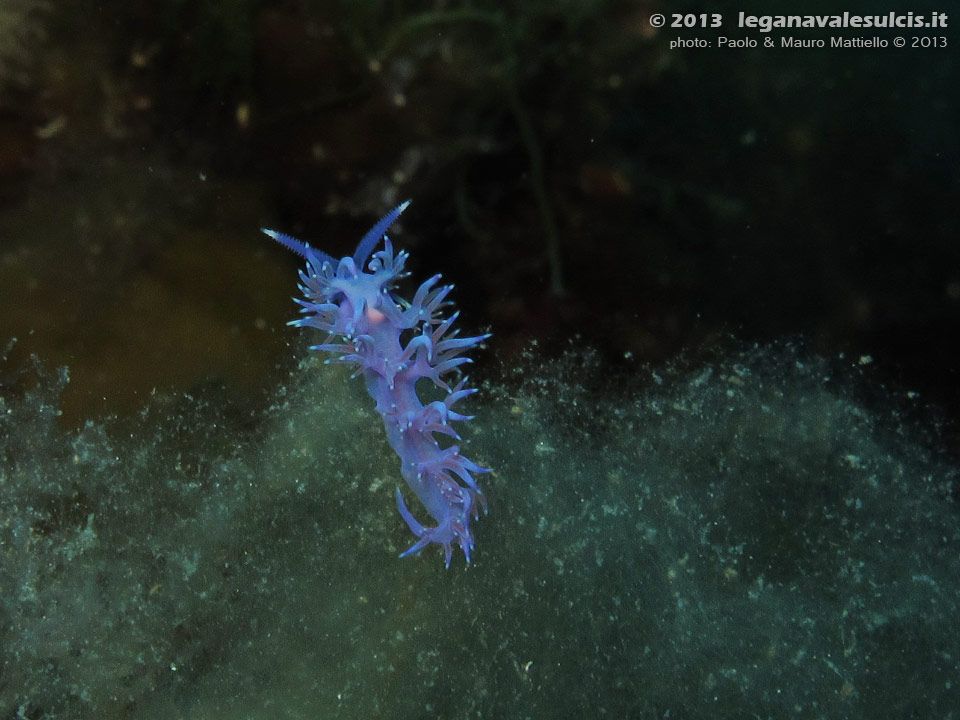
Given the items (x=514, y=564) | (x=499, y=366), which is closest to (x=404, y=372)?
(x=499, y=366)

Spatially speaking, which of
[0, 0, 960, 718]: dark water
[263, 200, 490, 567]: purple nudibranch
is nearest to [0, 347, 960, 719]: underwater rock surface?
[0, 0, 960, 718]: dark water

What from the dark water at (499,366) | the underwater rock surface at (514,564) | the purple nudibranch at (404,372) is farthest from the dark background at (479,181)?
the purple nudibranch at (404,372)

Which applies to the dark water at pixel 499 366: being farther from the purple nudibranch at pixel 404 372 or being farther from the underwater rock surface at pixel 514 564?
the purple nudibranch at pixel 404 372

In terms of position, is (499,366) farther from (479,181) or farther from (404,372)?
(479,181)

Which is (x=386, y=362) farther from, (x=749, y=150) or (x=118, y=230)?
(x=749, y=150)

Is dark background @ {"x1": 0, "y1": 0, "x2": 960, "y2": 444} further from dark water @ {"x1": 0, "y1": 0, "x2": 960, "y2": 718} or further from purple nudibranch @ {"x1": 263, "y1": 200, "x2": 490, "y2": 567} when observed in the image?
purple nudibranch @ {"x1": 263, "y1": 200, "x2": 490, "y2": 567}

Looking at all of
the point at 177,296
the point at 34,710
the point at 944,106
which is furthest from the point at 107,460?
the point at 944,106

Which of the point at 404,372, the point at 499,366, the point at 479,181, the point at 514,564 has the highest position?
the point at 479,181
